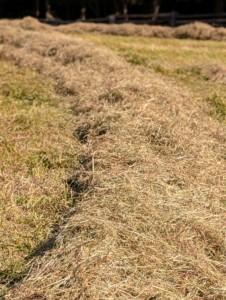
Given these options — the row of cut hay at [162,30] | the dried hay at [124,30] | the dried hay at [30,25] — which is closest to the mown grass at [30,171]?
the row of cut hay at [162,30]

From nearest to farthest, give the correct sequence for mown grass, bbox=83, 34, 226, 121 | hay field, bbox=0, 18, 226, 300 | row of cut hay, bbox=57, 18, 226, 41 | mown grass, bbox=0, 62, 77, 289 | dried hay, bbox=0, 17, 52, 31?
hay field, bbox=0, 18, 226, 300 < mown grass, bbox=0, 62, 77, 289 < mown grass, bbox=83, 34, 226, 121 < row of cut hay, bbox=57, 18, 226, 41 < dried hay, bbox=0, 17, 52, 31

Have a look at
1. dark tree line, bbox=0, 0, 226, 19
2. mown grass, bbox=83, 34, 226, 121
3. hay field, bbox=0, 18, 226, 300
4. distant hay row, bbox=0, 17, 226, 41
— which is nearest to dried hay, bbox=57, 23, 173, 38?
distant hay row, bbox=0, 17, 226, 41

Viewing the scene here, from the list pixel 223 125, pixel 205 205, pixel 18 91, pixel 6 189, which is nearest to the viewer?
pixel 205 205

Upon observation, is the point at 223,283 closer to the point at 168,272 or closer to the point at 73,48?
the point at 168,272

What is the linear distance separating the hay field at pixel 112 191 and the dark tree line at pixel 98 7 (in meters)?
17.9

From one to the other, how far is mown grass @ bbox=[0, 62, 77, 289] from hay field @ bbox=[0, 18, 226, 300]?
0.01 m

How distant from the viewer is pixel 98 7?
33.2 metres

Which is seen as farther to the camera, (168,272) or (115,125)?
(115,125)

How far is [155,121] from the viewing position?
468 cm

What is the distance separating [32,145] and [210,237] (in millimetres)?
2459

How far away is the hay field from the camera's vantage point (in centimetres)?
232

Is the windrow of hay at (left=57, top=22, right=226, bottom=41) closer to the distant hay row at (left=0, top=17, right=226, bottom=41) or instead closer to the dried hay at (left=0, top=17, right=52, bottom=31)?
the distant hay row at (left=0, top=17, right=226, bottom=41)

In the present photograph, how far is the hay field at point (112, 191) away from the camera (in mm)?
2320

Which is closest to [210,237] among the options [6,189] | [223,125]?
[6,189]
